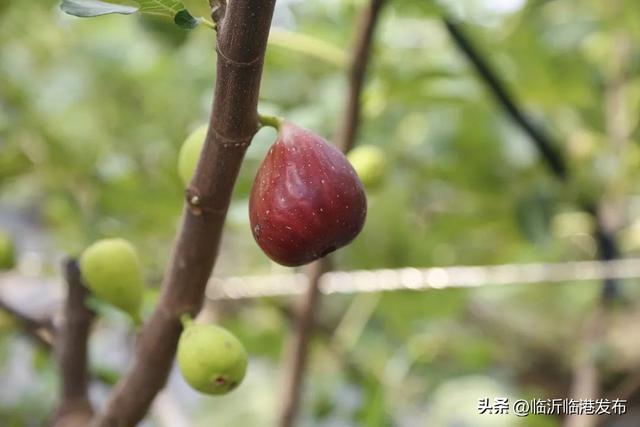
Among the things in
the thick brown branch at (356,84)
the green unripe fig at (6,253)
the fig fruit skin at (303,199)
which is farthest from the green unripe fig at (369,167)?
the green unripe fig at (6,253)

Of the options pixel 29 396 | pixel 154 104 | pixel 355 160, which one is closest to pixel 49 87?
pixel 154 104

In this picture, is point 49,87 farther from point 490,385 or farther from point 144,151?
point 490,385

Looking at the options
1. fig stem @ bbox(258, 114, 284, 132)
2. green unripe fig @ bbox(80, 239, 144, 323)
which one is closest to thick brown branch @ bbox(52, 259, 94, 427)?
green unripe fig @ bbox(80, 239, 144, 323)

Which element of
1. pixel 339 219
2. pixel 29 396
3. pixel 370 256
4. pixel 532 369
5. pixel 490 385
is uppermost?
pixel 339 219

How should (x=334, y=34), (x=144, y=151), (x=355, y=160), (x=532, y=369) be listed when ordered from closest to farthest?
(x=355, y=160) < (x=334, y=34) < (x=144, y=151) < (x=532, y=369)

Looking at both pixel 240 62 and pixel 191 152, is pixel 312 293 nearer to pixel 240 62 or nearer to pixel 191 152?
pixel 191 152
